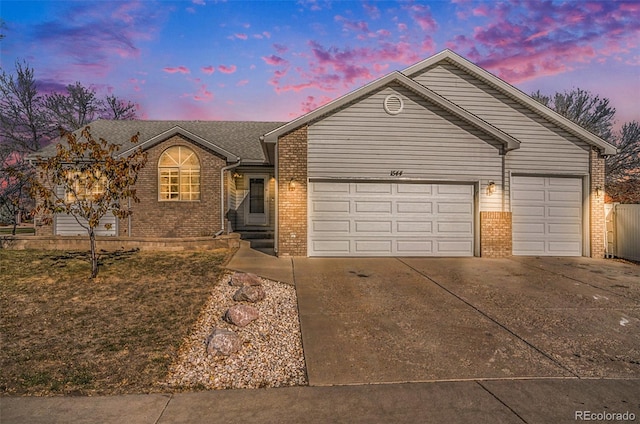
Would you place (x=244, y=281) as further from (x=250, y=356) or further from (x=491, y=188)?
(x=491, y=188)

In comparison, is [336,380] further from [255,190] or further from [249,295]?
[255,190]

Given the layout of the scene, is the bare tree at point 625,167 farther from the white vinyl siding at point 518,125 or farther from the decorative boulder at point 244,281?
the decorative boulder at point 244,281

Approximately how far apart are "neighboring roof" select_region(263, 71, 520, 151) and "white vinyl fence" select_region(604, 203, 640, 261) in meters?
4.47

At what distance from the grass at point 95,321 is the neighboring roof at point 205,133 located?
713 cm

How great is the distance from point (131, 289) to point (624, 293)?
409 inches

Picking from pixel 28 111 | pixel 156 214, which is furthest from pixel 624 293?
pixel 28 111

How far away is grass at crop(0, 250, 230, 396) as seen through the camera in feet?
13.4

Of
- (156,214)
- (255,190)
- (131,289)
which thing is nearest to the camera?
(131,289)

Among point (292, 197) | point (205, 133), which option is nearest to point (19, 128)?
point (205, 133)

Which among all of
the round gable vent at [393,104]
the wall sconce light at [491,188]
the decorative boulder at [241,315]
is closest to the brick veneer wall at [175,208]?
the round gable vent at [393,104]

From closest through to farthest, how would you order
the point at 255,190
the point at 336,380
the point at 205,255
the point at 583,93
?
the point at 336,380
the point at 205,255
the point at 255,190
the point at 583,93

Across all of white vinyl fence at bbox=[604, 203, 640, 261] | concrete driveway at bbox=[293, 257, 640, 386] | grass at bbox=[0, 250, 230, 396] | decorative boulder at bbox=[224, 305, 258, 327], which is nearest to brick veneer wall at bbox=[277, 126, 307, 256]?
concrete driveway at bbox=[293, 257, 640, 386]

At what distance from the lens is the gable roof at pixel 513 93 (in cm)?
1245

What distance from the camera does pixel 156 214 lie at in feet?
49.3
